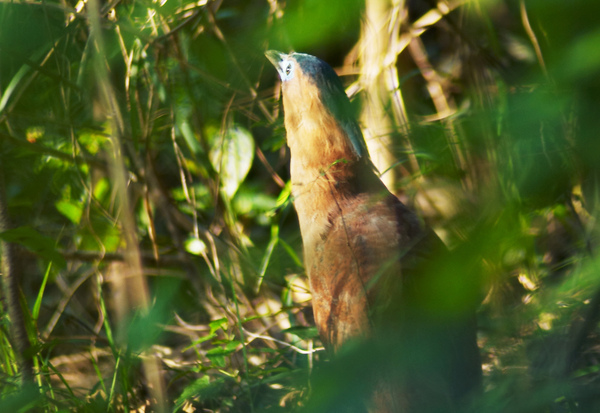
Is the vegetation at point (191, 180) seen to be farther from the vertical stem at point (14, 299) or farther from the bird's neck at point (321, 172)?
the bird's neck at point (321, 172)

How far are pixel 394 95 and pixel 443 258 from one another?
6.81 feet

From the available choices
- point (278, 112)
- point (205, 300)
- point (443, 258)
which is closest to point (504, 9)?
point (278, 112)

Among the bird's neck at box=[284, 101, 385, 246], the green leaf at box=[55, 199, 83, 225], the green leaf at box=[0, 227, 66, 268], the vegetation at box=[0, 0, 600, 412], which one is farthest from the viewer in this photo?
the green leaf at box=[55, 199, 83, 225]

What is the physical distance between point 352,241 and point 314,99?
1.87 ft

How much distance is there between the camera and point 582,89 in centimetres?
50

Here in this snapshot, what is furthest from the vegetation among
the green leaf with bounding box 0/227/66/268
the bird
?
the bird

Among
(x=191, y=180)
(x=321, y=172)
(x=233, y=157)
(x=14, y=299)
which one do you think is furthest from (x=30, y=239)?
(x=233, y=157)

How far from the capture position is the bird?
131cm

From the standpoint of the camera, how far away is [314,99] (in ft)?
5.98

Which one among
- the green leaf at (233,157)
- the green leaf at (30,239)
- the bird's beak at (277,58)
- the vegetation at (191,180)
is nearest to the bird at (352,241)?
the bird's beak at (277,58)

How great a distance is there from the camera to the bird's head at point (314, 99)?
178 centimetres

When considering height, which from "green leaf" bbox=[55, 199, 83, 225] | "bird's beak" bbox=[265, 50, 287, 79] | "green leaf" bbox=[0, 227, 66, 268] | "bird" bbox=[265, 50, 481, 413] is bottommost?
"bird" bbox=[265, 50, 481, 413]

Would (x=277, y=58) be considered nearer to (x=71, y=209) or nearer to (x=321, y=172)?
(x=321, y=172)

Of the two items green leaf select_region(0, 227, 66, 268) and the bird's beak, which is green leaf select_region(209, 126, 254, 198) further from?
green leaf select_region(0, 227, 66, 268)
